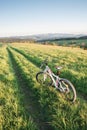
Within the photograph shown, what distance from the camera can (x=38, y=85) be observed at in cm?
989

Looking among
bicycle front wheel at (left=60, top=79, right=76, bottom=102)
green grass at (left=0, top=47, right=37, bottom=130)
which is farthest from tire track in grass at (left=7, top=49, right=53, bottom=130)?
bicycle front wheel at (left=60, top=79, right=76, bottom=102)

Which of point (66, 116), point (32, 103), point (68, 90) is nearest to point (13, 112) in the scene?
point (32, 103)

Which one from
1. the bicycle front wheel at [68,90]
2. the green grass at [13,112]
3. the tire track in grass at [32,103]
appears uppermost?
the bicycle front wheel at [68,90]

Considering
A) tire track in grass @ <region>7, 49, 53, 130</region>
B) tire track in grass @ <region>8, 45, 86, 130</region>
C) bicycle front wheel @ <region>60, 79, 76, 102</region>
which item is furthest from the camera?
A: bicycle front wheel @ <region>60, 79, 76, 102</region>

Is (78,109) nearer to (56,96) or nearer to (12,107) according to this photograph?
(56,96)

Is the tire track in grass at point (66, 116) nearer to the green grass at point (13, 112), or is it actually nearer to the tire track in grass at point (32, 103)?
the tire track in grass at point (32, 103)

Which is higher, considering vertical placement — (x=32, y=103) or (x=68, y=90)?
(x=68, y=90)

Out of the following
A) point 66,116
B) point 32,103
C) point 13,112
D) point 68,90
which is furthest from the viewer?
point 32,103

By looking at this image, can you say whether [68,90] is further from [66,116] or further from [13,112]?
[13,112]

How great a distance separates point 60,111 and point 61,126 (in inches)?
34.1

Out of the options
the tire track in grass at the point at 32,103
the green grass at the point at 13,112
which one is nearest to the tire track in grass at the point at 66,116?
the tire track in grass at the point at 32,103

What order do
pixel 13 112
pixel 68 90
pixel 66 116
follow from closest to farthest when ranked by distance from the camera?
pixel 66 116 → pixel 13 112 → pixel 68 90

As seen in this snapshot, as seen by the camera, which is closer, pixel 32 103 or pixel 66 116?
pixel 66 116

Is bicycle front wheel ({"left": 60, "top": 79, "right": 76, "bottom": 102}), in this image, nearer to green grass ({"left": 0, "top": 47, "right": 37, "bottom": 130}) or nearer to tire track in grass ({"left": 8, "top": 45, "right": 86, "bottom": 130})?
tire track in grass ({"left": 8, "top": 45, "right": 86, "bottom": 130})
